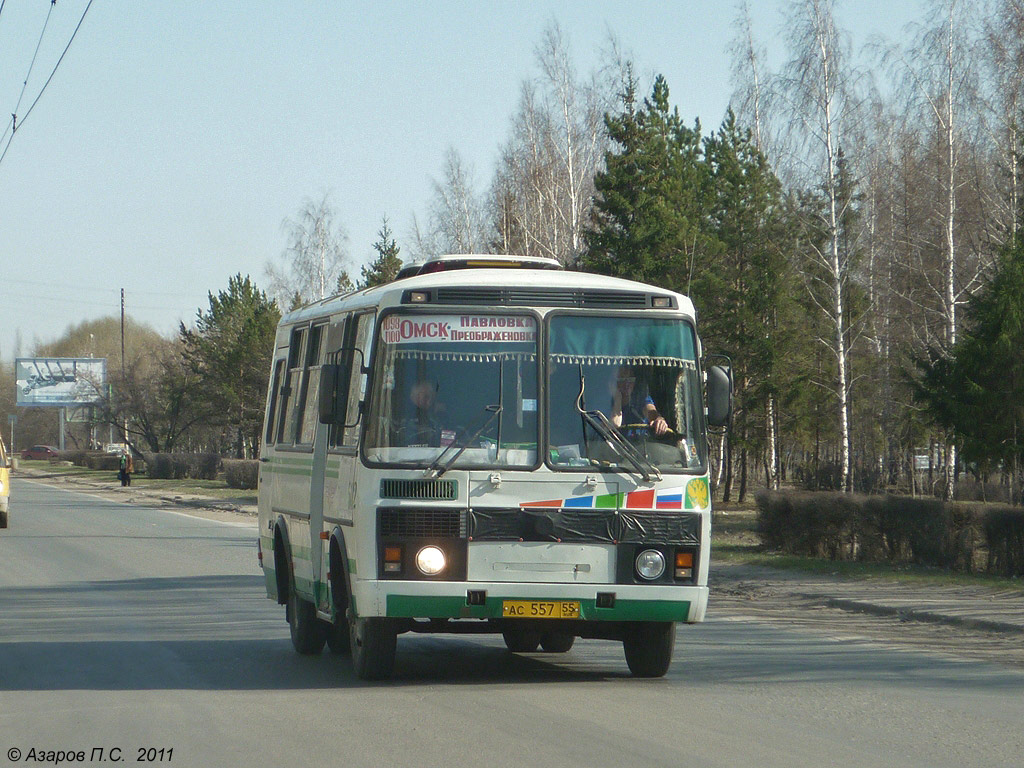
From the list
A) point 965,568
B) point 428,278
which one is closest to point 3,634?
point 428,278

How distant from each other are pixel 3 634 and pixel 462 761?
288 inches

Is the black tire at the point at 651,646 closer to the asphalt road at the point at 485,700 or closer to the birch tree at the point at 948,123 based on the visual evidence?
the asphalt road at the point at 485,700

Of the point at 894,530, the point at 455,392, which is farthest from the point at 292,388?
the point at 894,530

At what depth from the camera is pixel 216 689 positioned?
9.31 metres

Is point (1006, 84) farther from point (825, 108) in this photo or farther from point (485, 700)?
point (485, 700)

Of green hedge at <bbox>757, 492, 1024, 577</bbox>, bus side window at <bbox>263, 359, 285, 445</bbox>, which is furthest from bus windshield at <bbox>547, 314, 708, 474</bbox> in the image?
green hedge at <bbox>757, 492, 1024, 577</bbox>

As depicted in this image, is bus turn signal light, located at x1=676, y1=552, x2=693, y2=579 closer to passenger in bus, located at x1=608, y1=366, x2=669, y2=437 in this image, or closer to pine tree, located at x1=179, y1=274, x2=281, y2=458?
passenger in bus, located at x1=608, y1=366, x2=669, y2=437

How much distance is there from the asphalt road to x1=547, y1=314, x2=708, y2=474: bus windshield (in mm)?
1548

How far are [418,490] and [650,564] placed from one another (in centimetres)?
157

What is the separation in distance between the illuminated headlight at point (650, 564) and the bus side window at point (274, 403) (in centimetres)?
444

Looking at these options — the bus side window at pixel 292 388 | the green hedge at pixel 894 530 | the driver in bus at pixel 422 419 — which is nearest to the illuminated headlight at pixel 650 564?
the driver in bus at pixel 422 419

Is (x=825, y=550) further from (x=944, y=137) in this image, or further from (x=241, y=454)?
(x=241, y=454)

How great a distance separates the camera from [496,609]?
8.78 metres

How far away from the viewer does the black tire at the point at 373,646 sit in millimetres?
9203
